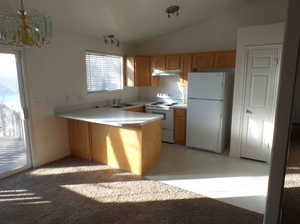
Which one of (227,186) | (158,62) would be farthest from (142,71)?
(227,186)

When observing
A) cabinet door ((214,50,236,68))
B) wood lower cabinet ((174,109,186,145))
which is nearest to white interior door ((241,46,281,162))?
cabinet door ((214,50,236,68))

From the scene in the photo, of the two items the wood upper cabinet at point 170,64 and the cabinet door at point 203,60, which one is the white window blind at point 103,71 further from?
the cabinet door at point 203,60

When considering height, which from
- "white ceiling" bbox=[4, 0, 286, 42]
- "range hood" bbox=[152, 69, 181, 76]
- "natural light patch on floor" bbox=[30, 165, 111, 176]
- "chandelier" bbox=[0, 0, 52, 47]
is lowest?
"natural light patch on floor" bbox=[30, 165, 111, 176]

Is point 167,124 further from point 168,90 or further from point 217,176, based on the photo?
point 217,176

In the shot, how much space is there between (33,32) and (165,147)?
3230 mm

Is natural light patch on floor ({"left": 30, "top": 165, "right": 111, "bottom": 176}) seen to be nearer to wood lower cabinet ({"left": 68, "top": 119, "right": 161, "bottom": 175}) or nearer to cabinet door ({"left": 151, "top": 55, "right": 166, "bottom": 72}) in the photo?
wood lower cabinet ({"left": 68, "top": 119, "right": 161, "bottom": 175})

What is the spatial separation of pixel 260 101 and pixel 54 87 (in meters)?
3.56

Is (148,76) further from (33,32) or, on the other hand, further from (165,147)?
(33,32)

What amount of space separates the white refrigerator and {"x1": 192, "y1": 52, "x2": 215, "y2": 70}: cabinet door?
47cm

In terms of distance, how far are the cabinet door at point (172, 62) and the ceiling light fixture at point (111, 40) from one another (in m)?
1.22

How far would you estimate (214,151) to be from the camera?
387 cm

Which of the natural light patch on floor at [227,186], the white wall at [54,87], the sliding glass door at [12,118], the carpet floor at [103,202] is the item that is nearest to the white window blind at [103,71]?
the white wall at [54,87]

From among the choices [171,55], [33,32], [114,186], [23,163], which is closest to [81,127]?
[23,163]

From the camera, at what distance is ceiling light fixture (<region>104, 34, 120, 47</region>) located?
413 centimetres
